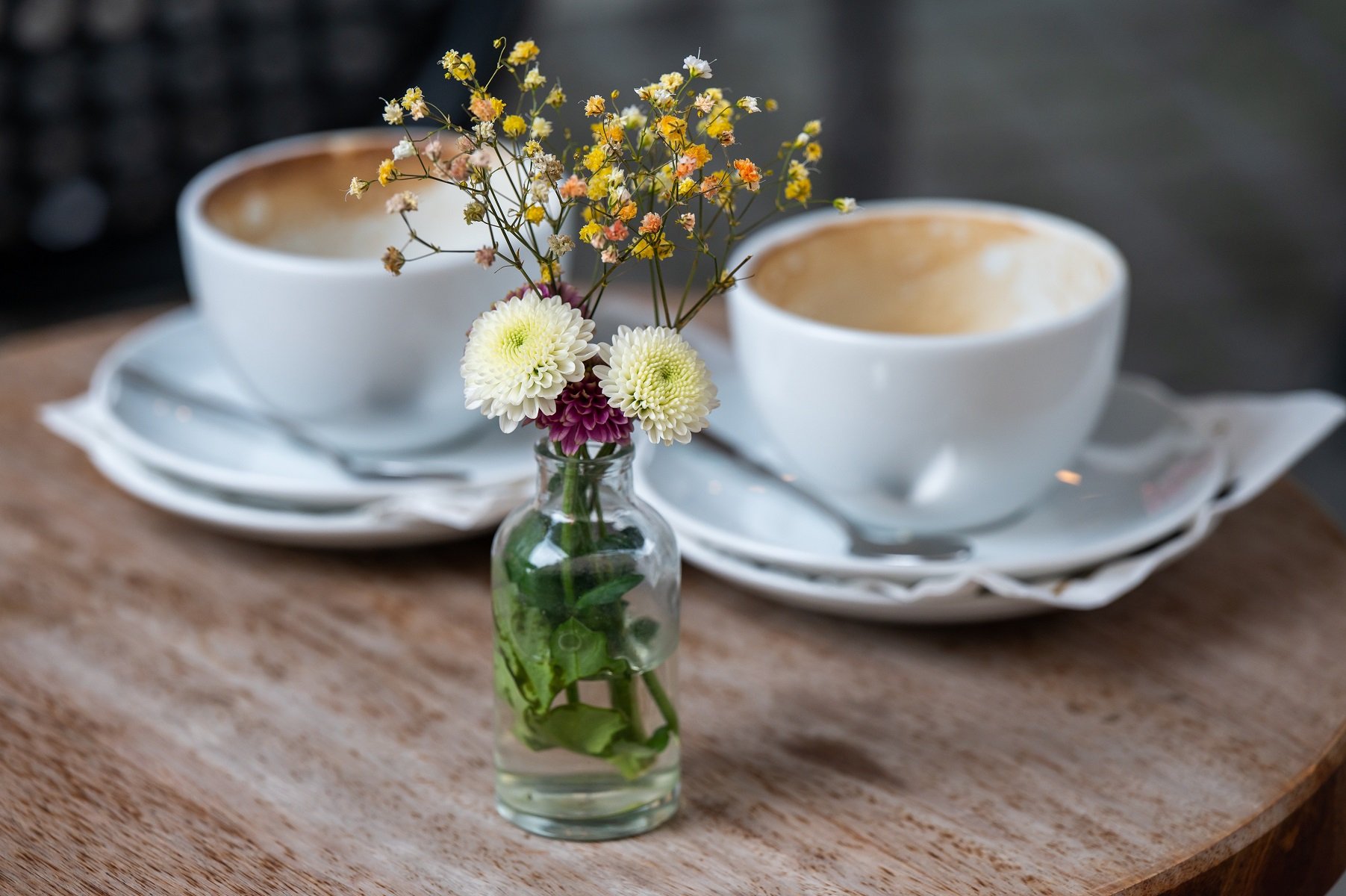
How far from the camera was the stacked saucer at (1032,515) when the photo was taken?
2.54ft

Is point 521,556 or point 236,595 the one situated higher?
point 521,556

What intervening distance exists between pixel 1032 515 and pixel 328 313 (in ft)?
1.49

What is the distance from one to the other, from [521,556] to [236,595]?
32 centimetres

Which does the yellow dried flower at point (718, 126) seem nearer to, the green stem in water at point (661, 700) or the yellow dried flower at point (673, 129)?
→ the yellow dried flower at point (673, 129)

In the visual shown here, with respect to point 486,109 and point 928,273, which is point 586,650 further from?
point 928,273

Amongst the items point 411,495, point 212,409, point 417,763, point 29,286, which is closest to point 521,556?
point 417,763

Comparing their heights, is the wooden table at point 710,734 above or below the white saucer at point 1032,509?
below

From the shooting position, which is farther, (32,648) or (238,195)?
(238,195)

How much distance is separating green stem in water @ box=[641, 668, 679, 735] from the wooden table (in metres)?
0.05

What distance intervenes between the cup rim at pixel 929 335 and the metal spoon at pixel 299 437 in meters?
0.24

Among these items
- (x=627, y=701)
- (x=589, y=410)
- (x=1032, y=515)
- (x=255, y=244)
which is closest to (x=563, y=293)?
(x=589, y=410)

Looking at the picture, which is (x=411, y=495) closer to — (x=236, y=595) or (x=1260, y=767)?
(x=236, y=595)

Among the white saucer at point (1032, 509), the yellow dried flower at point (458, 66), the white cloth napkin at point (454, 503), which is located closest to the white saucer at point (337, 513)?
the white cloth napkin at point (454, 503)

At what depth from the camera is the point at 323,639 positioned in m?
0.83
